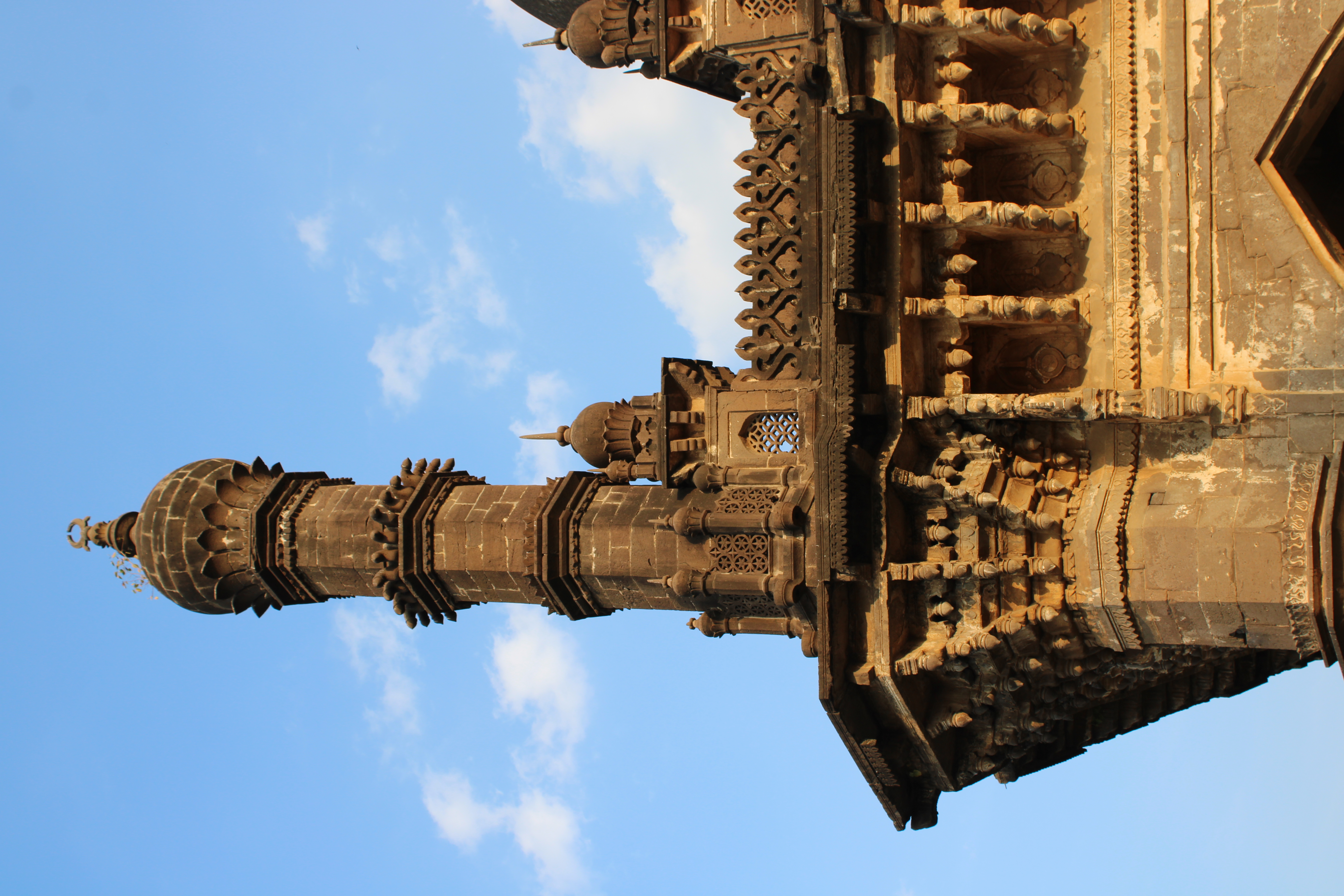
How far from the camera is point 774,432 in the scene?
14266 millimetres

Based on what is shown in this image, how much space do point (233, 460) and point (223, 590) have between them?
5.88 ft

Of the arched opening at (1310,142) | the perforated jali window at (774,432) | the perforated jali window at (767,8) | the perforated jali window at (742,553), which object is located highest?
the perforated jali window at (767,8)

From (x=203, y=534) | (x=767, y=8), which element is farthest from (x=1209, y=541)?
(x=203, y=534)

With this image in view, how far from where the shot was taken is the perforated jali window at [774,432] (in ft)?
46.5

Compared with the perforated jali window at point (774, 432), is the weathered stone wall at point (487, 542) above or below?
below

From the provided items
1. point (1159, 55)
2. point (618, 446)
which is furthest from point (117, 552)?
point (1159, 55)

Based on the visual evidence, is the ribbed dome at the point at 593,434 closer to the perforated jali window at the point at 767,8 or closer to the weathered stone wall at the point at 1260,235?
the perforated jali window at the point at 767,8

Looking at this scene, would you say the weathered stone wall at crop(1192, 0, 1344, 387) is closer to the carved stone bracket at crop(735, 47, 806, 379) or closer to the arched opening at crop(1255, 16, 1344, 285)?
the arched opening at crop(1255, 16, 1344, 285)

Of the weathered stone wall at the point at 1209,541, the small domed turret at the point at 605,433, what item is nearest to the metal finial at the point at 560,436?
the small domed turret at the point at 605,433

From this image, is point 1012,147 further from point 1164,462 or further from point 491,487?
point 491,487

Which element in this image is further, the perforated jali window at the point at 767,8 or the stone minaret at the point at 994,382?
the perforated jali window at the point at 767,8

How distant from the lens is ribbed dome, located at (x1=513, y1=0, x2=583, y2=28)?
19.5 m

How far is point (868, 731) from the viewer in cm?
1433

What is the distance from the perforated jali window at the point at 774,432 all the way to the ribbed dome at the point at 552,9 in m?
8.30
